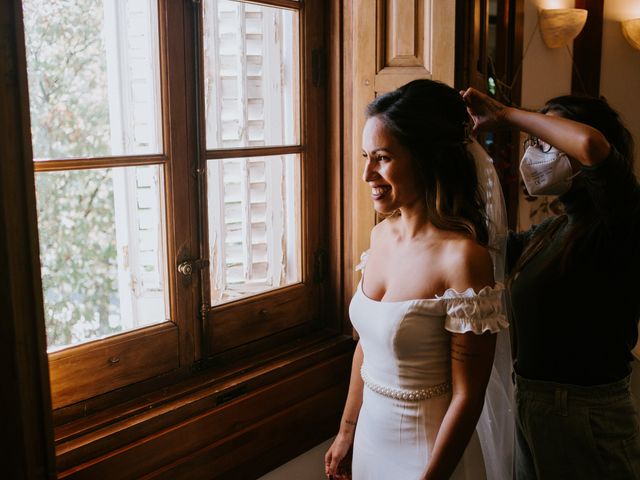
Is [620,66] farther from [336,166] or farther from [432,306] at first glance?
[432,306]

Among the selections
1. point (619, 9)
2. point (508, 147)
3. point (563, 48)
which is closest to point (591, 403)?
point (508, 147)

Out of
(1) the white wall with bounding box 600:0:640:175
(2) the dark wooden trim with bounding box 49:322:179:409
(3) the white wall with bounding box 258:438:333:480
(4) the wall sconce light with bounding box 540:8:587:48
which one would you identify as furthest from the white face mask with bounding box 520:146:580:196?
(1) the white wall with bounding box 600:0:640:175

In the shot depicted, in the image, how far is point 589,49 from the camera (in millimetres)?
4777

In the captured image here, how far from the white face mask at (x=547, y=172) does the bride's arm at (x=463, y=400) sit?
1.38 ft

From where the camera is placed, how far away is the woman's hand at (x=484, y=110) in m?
1.67

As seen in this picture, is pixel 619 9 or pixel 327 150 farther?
pixel 619 9

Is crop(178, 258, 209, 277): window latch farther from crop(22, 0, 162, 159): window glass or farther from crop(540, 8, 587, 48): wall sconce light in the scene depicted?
crop(540, 8, 587, 48): wall sconce light

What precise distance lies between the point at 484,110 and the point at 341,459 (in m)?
0.88

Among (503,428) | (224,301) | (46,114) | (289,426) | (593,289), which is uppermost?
(46,114)

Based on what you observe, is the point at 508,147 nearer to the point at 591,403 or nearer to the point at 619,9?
the point at 619,9

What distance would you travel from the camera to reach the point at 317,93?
7.88ft

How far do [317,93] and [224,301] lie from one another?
743 mm

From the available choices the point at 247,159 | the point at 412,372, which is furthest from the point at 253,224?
the point at 412,372

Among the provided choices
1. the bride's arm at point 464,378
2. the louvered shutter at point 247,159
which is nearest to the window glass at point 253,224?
the louvered shutter at point 247,159
